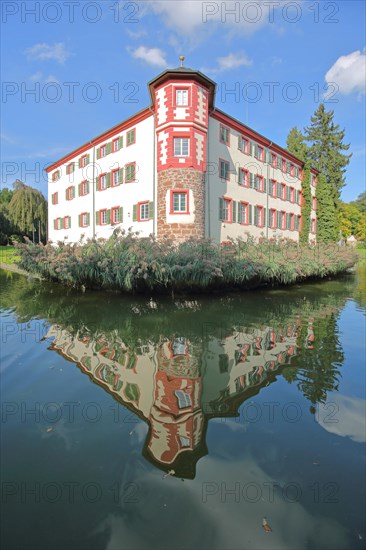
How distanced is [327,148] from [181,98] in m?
35.9

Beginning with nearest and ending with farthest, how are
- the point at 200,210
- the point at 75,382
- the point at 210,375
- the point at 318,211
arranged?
the point at 75,382, the point at 210,375, the point at 200,210, the point at 318,211

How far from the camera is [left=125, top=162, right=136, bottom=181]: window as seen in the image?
81.7ft

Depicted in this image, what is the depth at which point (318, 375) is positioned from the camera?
4.83 meters

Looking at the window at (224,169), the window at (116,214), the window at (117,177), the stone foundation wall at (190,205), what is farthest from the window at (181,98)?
the window at (116,214)

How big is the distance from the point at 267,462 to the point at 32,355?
4.21 m

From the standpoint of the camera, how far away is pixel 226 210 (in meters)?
25.3

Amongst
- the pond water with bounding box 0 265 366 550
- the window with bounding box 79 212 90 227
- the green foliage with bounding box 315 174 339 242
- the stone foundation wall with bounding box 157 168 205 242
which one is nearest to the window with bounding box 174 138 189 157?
the stone foundation wall with bounding box 157 168 205 242

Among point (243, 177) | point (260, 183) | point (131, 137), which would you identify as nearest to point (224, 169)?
point (243, 177)

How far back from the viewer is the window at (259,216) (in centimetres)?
2939

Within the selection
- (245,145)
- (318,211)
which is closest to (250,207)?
(245,145)

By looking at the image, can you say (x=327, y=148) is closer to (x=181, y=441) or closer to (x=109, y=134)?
(x=109, y=134)

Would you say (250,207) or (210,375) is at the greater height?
(250,207)

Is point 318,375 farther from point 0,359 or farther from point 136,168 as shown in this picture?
point 136,168

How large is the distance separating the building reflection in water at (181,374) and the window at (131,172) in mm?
19667
